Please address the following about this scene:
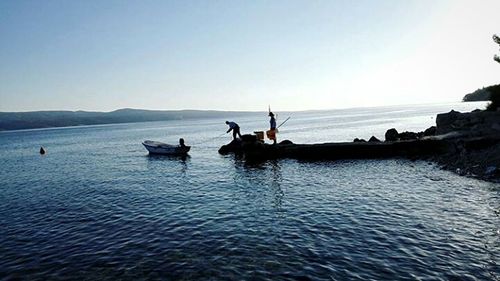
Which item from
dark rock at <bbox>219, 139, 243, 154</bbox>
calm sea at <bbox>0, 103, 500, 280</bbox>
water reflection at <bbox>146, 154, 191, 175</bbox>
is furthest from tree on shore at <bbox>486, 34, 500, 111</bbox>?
water reflection at <bbox>146, 154, 191, 175</bbox>

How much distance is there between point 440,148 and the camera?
119 ft

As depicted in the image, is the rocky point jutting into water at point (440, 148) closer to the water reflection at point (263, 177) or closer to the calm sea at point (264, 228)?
the calm sea at point (264, 228)

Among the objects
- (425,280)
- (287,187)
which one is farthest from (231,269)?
(287,187)

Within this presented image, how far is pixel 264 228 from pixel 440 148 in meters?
28.5

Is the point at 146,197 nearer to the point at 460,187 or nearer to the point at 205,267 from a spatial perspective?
the point at 205,267

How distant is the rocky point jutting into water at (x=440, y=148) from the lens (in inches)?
1113

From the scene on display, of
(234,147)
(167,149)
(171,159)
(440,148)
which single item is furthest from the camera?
(167,149)

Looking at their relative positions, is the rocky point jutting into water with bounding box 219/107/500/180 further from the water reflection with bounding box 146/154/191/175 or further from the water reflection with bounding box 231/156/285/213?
the water reflection with bounding box 146/154/191/175

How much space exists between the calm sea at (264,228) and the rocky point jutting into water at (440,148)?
2.73 m

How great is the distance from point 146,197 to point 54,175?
71.0 feet

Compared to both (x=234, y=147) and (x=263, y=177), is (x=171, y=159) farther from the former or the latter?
(x=263, y=177)

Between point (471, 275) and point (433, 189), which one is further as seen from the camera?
point (433, 189)

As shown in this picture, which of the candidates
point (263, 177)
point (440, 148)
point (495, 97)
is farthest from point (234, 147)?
point (495, 97)

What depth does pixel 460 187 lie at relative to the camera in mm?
22312
